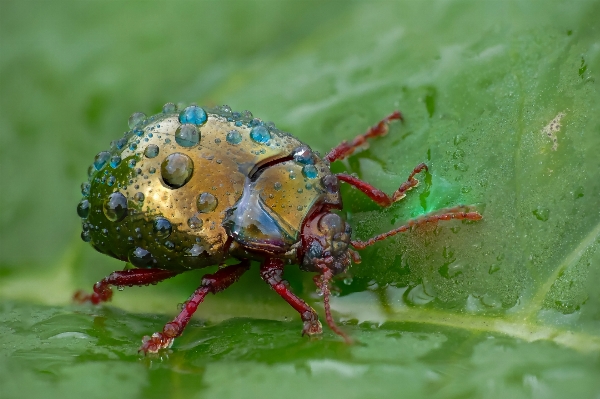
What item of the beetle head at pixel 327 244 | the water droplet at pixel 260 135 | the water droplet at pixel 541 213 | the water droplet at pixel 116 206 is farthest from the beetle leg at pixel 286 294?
the water droplet at pixel 541 213

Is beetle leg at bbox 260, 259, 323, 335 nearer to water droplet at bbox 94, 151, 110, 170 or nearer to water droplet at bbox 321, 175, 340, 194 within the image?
water droplet at bbox 321, 175, 340, 194

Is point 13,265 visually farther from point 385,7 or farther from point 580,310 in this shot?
point 580,310

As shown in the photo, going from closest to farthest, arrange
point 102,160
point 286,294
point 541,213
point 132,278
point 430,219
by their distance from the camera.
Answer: point 541,213 < point 430,219 < point 286,294 < point 102,160 < point 132,278

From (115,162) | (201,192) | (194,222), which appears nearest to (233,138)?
(201,192)

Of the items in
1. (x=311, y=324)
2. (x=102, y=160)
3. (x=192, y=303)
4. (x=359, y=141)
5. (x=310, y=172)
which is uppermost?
(x=102, y=160)

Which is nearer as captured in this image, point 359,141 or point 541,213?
point 541,213

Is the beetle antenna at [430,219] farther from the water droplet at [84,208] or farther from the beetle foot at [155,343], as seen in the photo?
the water droplet at [84,208]

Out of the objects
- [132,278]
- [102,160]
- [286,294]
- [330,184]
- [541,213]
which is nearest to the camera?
[541,213]

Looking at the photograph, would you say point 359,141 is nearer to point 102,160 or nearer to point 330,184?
point 330,184
